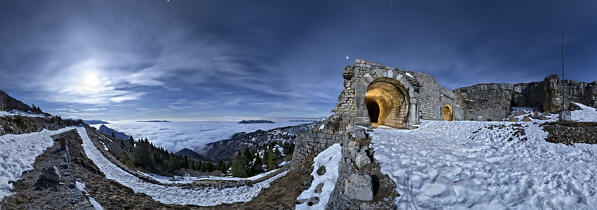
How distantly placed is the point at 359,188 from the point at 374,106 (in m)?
15.3

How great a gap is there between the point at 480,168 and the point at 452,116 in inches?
1155

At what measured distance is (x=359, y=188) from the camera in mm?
4367

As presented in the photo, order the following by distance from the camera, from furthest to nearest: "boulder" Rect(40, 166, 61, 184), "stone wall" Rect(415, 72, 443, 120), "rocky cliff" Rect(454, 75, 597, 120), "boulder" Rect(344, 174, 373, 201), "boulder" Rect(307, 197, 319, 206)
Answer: "rocky cliff" Rect(454, 75, 597, 120) → "stone wall" Rect(415, 72, 443, 120) → "boulder" Rect(307, 197, 319, 206) → "boulder" Rect(40, 166, 61, 184) → "boulder" Rect(344, 174, 373, 201)

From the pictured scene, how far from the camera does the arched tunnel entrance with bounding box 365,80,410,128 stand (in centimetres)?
1259

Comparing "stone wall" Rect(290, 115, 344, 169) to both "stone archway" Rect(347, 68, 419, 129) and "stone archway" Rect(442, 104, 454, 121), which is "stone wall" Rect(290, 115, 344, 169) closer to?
"stone archway" Rect(347, 68, 419, 129)

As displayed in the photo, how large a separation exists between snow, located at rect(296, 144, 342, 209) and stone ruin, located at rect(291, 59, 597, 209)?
1.19 ft

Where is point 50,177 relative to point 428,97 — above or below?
below

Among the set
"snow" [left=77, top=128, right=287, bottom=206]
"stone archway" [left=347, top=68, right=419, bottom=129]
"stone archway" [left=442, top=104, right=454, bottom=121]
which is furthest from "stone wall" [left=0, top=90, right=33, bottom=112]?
"stone archway" [left=442, top=104, right=454, bottom=121]

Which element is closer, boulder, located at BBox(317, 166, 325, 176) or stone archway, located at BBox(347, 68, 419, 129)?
boulder, located at BBox(317, 166, 325, 176)

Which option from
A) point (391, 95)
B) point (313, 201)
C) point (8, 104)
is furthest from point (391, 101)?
point (8, 104)

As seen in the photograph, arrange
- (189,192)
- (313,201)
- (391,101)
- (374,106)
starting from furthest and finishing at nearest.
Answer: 1. (374,106)
2. (391,101)
3. (189,192)
4. (313,201)

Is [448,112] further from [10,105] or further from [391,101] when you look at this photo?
[10,105]

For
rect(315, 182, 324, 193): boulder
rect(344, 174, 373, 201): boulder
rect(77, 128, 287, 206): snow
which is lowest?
rect(77, 128, 287, 206): snow

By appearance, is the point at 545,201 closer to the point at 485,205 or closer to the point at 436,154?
the point at 485,205
